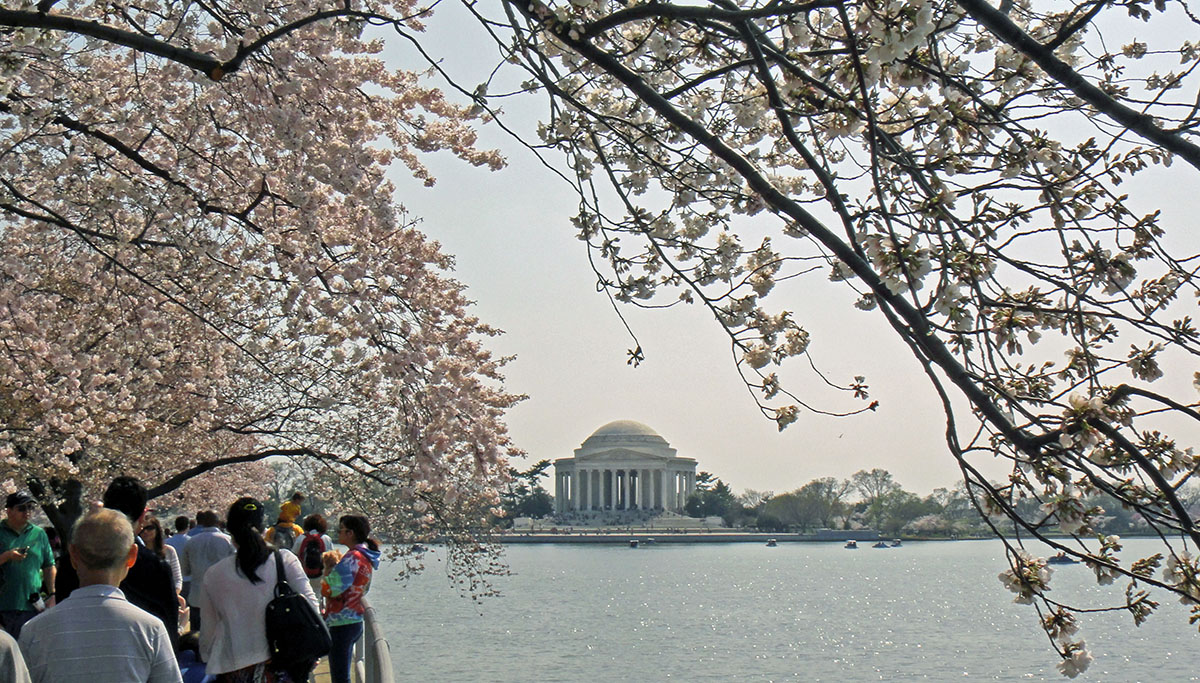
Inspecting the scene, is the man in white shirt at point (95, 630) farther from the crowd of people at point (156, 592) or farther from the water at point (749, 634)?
the water at point (749, 634)

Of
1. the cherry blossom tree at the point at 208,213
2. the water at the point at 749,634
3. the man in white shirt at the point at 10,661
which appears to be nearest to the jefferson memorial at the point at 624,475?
the water at the point at 749,634

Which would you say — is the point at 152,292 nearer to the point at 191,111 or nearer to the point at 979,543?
the point at 191,111

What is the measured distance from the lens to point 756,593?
40.0m

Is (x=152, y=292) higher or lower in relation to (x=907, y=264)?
higher

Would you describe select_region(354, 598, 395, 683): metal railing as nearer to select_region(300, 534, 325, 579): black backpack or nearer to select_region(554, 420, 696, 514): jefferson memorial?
select_region(300, 534, 325, 579): black backpack

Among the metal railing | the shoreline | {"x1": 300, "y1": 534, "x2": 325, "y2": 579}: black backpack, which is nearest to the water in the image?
{"x1": 300, "y1": 534, "x2": 325, "y2": 579}: black backpack

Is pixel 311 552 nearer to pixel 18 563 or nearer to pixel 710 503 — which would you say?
pixel 18 563

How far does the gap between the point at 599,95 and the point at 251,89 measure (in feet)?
8.01

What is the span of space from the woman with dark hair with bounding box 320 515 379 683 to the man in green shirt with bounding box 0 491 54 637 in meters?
1.86

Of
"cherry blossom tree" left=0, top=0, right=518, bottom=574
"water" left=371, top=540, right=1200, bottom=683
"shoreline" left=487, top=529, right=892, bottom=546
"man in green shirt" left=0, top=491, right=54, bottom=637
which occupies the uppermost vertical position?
"shoreline" left=487, top=529, right=892, bottom=546

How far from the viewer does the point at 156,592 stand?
513cm

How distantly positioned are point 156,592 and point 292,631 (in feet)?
1.91

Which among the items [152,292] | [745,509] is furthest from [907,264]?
[745,509]

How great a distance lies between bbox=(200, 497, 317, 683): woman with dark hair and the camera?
516 centimetres
